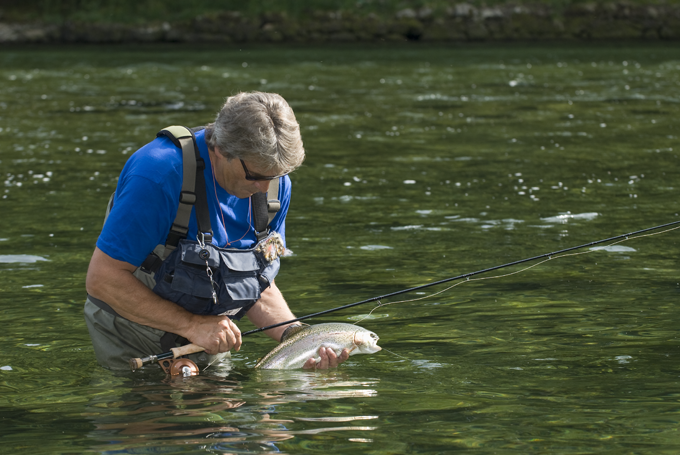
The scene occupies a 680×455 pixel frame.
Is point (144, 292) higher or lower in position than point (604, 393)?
higher

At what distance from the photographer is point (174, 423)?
13.8 feet

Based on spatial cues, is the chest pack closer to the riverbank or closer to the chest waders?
the chest waders

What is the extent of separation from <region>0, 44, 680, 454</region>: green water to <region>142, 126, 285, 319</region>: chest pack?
→ 18.6 inches

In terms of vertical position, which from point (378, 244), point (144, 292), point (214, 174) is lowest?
point (378, 244)

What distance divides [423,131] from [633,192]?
5327 millimetres

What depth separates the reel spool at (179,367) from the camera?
481 centimetres

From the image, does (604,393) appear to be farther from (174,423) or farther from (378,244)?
(378,244)

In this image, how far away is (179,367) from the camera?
4.82 metres

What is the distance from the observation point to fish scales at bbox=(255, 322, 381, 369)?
4773mm

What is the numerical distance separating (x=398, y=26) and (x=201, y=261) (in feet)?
107

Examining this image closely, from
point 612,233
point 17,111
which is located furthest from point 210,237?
point 17,111

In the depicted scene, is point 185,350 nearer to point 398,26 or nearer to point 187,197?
point 187,197

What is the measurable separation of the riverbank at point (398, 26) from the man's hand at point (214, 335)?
3215cm

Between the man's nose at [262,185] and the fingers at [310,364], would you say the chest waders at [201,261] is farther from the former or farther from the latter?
the fingers at [310,364]
